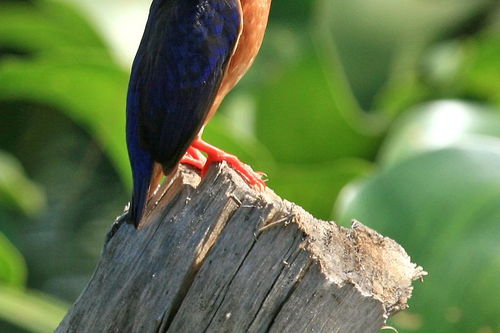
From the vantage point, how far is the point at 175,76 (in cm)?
330

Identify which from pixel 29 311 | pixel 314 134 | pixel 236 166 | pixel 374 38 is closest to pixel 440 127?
pixel 314 134

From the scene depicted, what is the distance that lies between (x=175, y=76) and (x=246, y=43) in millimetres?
367

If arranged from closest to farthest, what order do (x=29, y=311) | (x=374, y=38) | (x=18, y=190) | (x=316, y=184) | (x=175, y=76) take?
(x=175, y=76) → (x=29, y=311) → (x=316, y=184) → (x=18, y=190) → (x=374, y=38)

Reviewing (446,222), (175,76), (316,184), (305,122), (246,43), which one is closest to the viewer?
(175,76)

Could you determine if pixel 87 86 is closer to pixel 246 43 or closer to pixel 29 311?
pixel 29 311

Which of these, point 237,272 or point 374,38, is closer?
point 237,272

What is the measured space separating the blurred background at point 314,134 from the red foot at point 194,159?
1.04m

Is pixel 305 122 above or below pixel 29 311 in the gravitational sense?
above

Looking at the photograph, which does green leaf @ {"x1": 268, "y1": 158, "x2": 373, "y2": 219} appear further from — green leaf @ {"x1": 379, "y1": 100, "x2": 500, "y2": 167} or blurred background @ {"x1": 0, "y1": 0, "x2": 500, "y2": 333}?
green leaf @ {"x1": 379, "y1": 100, "x2": 500, "y2": 167}

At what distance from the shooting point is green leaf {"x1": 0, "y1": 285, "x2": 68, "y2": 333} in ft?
16.4

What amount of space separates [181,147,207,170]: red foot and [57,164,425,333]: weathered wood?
0.44 m

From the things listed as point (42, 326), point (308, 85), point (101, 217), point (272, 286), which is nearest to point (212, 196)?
point (272, 286)

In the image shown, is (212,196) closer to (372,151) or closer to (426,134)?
(426,134)

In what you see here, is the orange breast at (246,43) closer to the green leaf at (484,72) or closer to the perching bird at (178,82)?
the perching bird at (178,82)
